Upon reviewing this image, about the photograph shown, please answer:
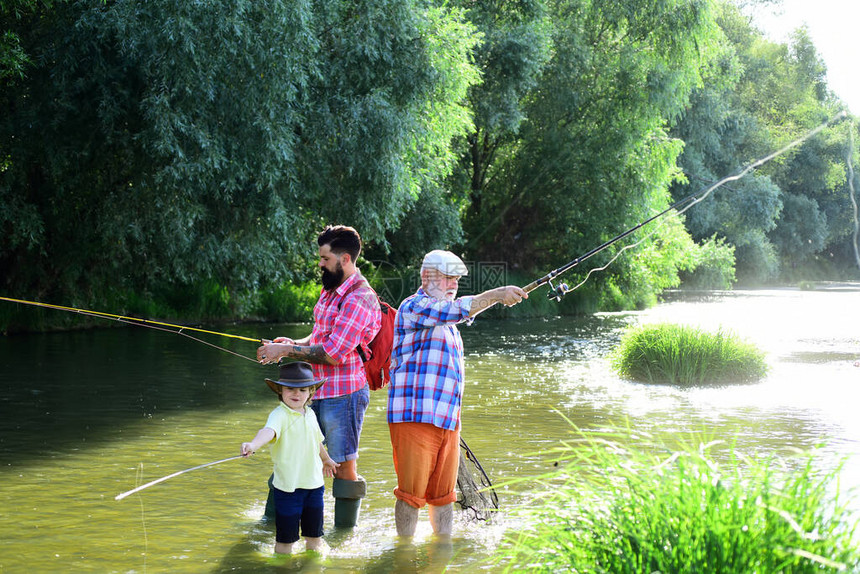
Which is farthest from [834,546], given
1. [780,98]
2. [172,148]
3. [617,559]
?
[780,98]

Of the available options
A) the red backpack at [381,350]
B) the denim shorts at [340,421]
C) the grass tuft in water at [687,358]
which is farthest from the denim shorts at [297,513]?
the grass tuft in water at [687,358]

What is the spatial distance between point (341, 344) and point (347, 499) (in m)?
1.06

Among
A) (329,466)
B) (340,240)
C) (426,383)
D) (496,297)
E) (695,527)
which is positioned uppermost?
(340,240)

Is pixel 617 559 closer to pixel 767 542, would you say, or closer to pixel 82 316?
pixel 767 542

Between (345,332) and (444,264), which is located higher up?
(444,264)

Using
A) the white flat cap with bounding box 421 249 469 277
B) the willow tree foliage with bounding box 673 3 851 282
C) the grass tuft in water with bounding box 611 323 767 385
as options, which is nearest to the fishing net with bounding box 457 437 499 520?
the white flat cap with bounding box 421 249 469 277

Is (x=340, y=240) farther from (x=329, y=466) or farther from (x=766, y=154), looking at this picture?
(x=766, y=154)

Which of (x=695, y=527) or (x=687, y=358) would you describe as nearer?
(x=695, y=527)

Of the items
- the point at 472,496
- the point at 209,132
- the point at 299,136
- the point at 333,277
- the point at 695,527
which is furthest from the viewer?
the point at 299,136

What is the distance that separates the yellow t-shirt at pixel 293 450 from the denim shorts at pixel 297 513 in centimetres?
5

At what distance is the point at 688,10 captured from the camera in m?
26.2

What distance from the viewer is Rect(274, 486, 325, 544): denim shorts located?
5266 mm

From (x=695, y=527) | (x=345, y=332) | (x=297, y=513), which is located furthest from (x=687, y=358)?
(x=695, y=527)

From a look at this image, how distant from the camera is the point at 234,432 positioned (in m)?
9.60
